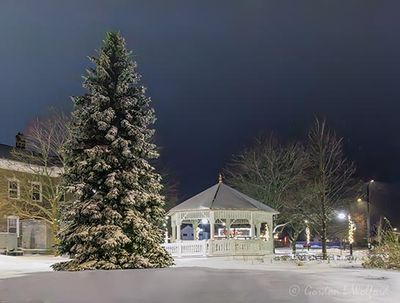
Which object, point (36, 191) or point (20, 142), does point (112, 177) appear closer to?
point (36, 191)

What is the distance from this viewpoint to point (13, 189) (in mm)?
41031

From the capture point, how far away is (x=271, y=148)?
5297 cm

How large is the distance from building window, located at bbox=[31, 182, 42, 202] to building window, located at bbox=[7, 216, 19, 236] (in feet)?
7.46

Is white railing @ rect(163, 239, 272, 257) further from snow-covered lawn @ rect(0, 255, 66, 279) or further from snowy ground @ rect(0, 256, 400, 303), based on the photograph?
snowy ground @ rect(0, 256, 400, 303)

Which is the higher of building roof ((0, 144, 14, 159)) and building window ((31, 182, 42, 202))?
building roof ((0, 144, 14, 159))

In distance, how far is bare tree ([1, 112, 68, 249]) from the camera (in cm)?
3919

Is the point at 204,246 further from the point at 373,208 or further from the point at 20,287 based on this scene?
the point at 373,208

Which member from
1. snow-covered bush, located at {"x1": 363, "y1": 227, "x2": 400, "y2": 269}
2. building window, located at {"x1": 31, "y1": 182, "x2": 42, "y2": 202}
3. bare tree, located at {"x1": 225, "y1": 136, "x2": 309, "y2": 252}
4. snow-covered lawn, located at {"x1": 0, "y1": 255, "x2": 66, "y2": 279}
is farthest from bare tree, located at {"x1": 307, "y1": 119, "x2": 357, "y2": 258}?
building window, located at {"x1": 31, "y1": 182, "x2": 42, "y2": 202}

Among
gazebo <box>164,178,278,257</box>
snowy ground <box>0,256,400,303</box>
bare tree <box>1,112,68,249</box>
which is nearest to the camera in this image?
snowy ground <box>0,256,400,303</box>

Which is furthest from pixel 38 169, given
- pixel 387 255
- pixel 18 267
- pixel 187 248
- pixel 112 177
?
→ pixel 387 255

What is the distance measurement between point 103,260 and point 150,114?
5955 mm

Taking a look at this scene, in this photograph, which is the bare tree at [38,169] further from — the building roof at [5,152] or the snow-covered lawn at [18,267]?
the snow-covered lawn at [18,267]

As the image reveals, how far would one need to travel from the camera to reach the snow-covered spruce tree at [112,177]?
66.0ft

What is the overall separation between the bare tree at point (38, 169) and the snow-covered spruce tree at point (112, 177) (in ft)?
56.4
